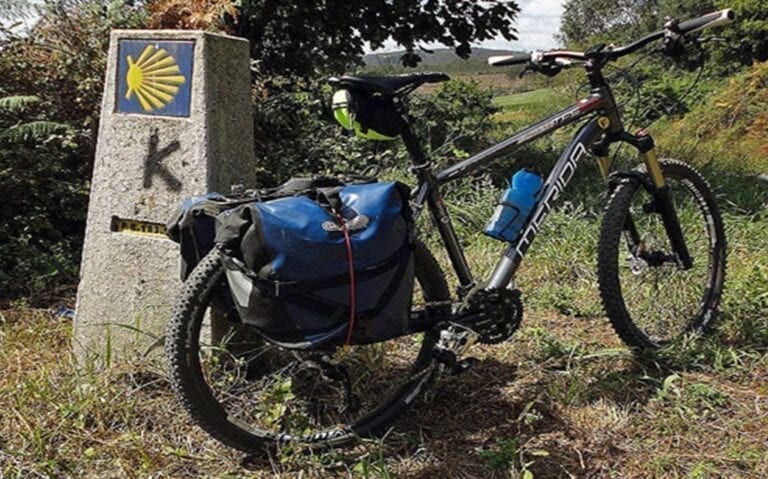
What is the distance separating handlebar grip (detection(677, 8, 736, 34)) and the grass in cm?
124

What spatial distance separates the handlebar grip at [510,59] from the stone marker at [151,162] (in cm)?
98

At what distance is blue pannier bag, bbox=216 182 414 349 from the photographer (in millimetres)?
2059

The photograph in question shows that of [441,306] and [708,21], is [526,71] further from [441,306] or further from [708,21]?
[441,306]

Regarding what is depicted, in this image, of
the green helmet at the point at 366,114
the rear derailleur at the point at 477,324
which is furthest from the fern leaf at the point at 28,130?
the rear derailleur at the point at 477,324

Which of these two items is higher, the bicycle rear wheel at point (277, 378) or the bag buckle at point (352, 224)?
the bag buckle at point (352, 224)

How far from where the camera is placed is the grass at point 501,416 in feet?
7.75

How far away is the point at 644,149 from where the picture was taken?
9.70 feet

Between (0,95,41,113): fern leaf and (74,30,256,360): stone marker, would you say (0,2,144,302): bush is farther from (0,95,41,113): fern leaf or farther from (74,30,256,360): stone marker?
(74,30,256,360): stone marker

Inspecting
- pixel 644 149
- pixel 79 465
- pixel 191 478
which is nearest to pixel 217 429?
pixel 191 478

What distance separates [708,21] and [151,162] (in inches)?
82.1

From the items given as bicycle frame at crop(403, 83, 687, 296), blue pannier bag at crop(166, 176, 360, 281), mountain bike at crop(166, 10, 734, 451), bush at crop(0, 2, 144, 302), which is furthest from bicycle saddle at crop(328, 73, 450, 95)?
bush at crop(0, 2, 144, 302)

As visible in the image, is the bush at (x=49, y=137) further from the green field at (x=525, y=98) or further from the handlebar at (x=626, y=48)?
→ the green field at (x=525, y=98)

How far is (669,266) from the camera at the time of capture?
10.6ft

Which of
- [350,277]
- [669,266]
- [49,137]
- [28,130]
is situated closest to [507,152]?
[350,277]
